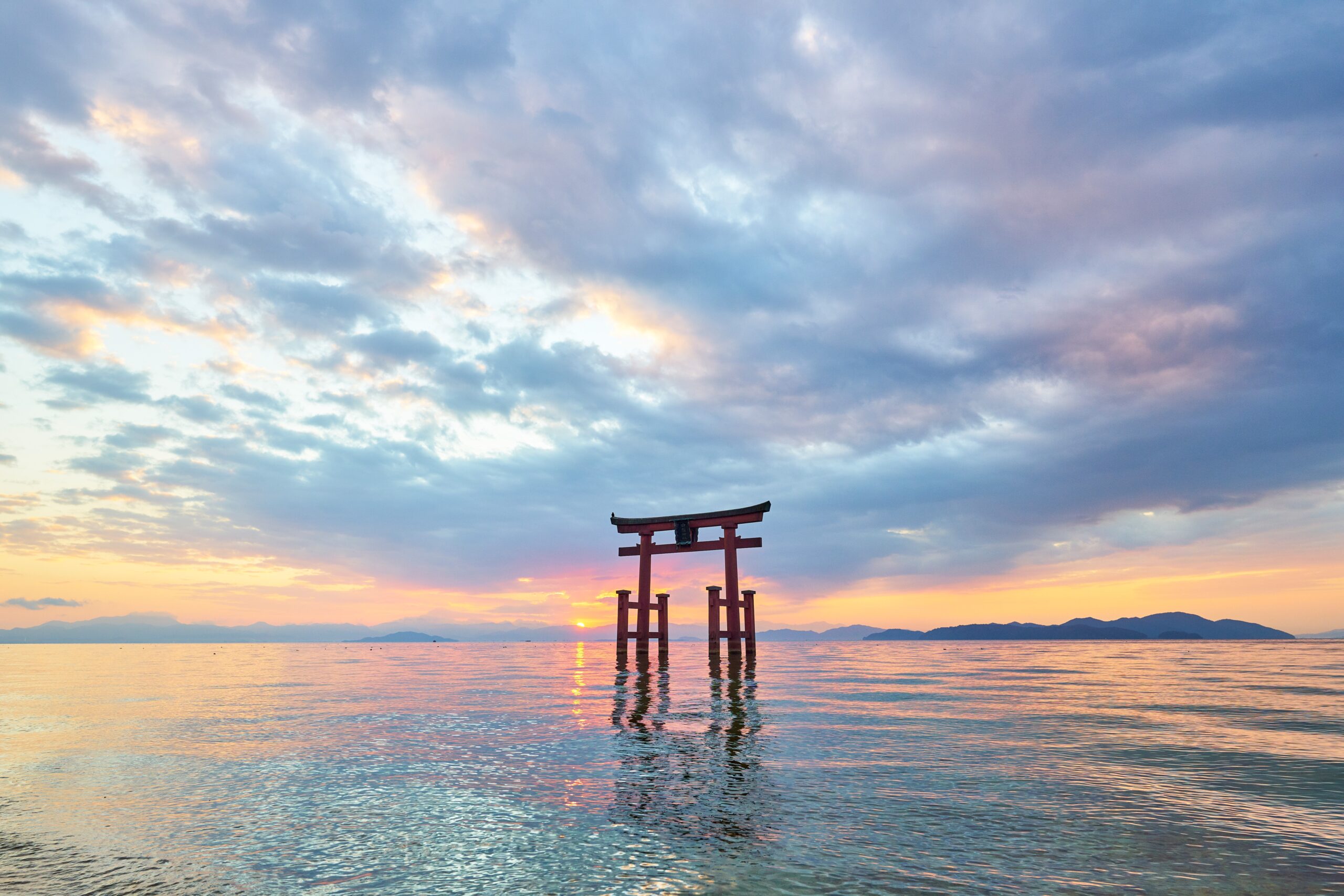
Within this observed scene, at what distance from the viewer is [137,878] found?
4480 mm

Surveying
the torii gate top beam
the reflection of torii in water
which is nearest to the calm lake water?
the reflection of torii in water

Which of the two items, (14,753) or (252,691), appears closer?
(14,753)

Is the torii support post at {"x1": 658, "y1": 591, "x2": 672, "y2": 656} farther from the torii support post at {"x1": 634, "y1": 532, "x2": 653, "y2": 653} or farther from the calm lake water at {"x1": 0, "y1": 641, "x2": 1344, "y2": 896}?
the calm lake water at {"x1": 0, "y1": 641, "x2": 1344, "y2": 896}

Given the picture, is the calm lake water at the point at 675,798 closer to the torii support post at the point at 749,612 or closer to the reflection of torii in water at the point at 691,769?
the reflection of torii in water at the point at 691,769

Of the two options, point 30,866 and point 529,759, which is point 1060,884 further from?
point 30,866

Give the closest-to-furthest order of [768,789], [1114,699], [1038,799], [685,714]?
[1038,799], [768,789], [685,714], [1114,699]

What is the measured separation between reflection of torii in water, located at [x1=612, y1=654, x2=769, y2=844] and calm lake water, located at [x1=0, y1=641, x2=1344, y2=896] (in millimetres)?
53

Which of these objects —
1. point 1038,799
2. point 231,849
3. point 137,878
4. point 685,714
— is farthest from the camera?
point 685,714

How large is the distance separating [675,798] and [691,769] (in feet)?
4.73

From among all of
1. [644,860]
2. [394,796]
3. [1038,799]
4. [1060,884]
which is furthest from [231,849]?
[1038,799]

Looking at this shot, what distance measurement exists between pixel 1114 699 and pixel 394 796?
17.9m

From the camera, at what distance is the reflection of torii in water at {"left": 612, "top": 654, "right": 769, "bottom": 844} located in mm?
5750

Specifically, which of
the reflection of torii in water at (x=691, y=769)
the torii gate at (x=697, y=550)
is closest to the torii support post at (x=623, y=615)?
the torii gate at (x=697, y=550)

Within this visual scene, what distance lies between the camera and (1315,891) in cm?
420
